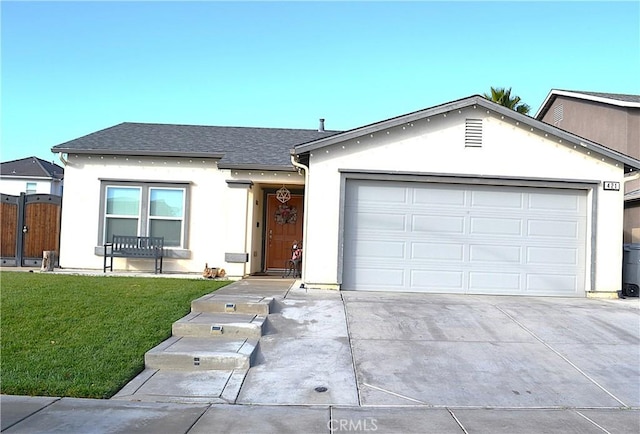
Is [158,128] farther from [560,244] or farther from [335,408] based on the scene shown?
[335,408]

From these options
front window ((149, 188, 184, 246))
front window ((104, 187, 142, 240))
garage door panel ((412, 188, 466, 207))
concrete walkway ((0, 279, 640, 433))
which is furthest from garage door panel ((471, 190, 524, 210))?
front window ((104, 187, 142, 240))

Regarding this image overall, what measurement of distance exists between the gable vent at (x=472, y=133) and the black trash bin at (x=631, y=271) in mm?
4209

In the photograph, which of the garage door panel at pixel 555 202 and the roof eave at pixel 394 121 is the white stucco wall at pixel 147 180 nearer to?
the roof eave at pixel 394 121

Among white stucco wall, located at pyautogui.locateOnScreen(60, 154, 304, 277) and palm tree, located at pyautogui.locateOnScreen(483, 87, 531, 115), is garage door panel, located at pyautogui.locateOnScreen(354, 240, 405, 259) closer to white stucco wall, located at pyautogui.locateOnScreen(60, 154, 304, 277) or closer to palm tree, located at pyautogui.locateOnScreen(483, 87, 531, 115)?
white stucco wall, located at pyautogui.locateOnScreen(60, 154, 304, 277)

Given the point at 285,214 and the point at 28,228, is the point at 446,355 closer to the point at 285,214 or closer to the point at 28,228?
the point at 285,214

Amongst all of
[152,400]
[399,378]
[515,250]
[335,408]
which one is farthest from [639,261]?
[152,400]

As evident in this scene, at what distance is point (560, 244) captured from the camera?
10.6 meters

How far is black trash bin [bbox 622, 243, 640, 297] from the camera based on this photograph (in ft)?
35.8

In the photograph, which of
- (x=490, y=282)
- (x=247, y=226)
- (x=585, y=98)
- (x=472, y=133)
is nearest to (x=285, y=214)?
(x=247, y=226)

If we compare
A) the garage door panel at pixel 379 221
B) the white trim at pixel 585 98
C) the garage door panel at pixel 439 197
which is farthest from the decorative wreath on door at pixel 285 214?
the white trim at pixel 585 98

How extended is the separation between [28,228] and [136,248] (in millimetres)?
3950

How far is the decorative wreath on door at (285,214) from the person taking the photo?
14570mm

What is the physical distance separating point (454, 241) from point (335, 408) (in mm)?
6209

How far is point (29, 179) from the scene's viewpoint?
3394 centimetres
